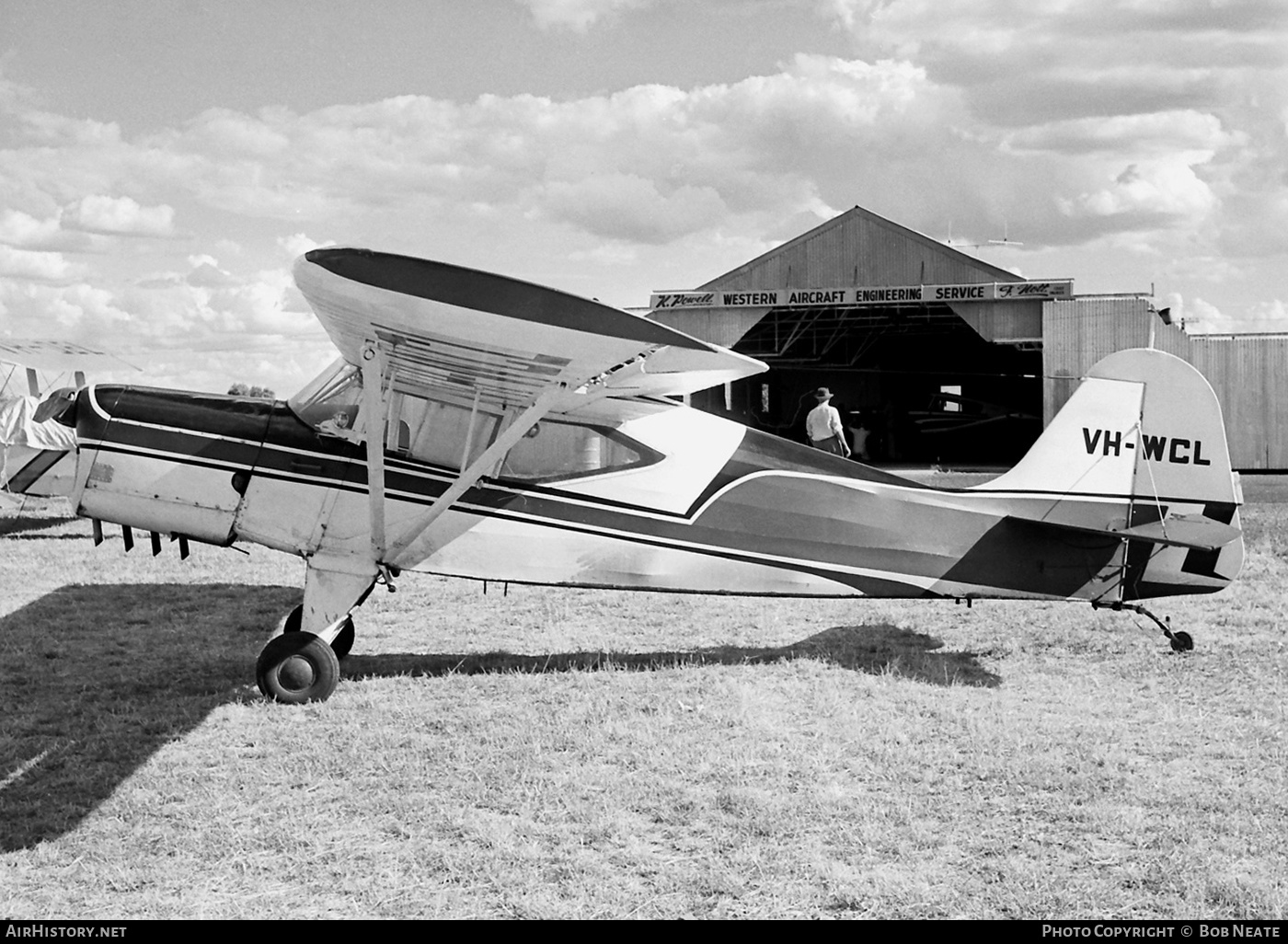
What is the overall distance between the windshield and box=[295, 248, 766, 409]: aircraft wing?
25.9 inches

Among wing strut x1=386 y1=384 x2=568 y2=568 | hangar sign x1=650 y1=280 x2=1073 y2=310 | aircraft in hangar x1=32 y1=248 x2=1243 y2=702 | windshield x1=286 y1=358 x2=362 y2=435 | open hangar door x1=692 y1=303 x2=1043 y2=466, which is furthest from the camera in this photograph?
open hangar door x1=692 y1=303 x2=1043 y2=466

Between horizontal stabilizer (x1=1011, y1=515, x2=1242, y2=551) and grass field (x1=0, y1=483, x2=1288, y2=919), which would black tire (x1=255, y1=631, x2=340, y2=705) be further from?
horizontal stabilizer (x1=1011, y1=515, x2=1242, y2=551)

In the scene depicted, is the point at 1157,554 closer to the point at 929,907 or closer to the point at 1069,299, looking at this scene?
the point at 929,907

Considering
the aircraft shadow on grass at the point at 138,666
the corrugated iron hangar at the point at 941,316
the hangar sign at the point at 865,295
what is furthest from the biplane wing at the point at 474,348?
the hangar sign at the point at 865,295

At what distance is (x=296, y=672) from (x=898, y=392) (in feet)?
109

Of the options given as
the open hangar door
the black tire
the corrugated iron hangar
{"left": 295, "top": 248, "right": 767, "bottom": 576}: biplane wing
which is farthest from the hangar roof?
the black tire

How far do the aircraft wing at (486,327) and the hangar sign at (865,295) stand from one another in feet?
72.7

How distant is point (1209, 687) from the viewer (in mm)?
6242

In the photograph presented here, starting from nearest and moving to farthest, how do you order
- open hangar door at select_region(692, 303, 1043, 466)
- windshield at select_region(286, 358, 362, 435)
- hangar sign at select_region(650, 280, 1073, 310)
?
1. windshield at select_region(286, 358, 362, 435)
2. hangar sign at select_region(650, 280, 1073, 310)
3. open hangar door at select_region(692, 303, 1043, 466)

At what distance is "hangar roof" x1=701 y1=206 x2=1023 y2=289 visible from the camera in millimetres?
26641

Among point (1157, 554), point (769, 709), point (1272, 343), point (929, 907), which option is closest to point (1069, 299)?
point (1272, 343)

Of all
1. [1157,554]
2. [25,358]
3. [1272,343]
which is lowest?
[1157,554]

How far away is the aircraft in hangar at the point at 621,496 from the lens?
20.6 ft

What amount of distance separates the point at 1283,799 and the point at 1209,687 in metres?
2.01
